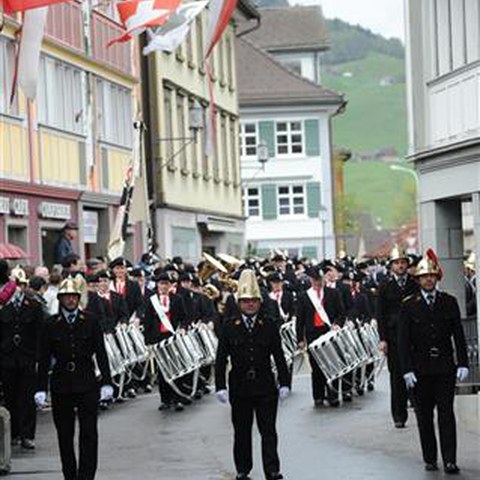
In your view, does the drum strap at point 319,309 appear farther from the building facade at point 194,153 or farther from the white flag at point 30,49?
the building facade at point 194,153

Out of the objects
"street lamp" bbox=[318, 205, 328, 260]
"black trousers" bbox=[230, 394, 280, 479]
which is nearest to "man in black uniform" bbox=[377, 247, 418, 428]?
"black trousers" bbox=[230, 394, 280, 479]

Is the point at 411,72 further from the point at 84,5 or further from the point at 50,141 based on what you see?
the point at 84,5

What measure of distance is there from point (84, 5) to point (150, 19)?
12510 mm

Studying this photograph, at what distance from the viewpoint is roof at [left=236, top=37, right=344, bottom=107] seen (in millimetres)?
83250

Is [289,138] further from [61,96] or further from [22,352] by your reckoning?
[22,352]

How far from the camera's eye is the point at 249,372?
601 inches

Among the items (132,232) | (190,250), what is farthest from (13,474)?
(190,250)

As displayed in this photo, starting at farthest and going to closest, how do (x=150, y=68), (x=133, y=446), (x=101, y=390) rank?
(x=150, y=68)
(x=133, y=446)
(x=101, y=390)

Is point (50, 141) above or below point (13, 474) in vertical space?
above

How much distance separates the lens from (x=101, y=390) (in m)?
14.9

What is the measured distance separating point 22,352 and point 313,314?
21.1 feet

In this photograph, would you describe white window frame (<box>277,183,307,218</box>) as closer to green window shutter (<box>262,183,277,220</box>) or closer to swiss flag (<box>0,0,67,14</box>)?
green window shutter (<box>262,183,277,220</box>)

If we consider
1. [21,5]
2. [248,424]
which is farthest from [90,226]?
[248,424]

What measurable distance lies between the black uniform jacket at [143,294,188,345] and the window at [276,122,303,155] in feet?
194
